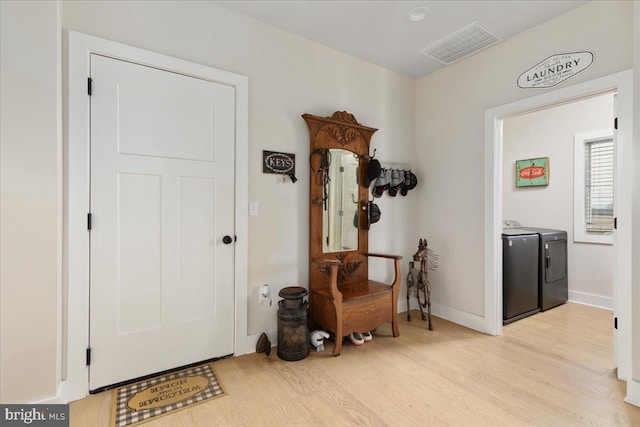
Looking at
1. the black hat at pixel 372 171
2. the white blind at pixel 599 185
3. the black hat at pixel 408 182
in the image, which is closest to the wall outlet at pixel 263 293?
the black hat at pixel 372 171

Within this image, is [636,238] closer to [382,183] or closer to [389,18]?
[382,183]

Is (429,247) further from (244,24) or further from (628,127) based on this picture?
(244,24)

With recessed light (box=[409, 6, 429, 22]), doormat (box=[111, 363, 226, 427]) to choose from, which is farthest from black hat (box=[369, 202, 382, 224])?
doormat (box=[111, 363, 226, 427])

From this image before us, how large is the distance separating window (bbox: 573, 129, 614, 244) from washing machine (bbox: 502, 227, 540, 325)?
34.2 inches

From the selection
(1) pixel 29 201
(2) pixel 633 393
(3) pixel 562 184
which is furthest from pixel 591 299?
(1) pixel 29 201

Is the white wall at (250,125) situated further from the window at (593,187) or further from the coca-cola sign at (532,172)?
the window at (593,187)

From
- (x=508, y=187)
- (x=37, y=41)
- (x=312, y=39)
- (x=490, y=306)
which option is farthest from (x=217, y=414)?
(x=508, y=187)

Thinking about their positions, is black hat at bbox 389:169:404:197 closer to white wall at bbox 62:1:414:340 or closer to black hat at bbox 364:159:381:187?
black hat at bbox 364:159:381:187

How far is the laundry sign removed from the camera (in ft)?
7.46

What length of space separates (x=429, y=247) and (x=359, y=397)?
205 cm

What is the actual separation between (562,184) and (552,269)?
1.17 m

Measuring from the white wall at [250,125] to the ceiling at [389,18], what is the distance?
0.49 feet

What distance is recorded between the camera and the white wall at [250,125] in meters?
1.59

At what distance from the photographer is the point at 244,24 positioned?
2439mm
